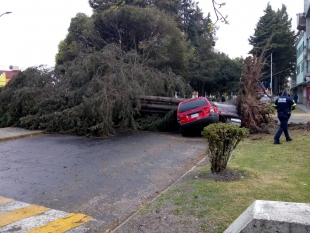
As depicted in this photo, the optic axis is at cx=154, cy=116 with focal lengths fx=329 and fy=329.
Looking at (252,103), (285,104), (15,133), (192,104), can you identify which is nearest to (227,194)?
(285,104)

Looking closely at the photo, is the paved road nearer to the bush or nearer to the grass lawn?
the grass lawn

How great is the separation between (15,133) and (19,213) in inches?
427

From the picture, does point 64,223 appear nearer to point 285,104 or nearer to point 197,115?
point 285,104

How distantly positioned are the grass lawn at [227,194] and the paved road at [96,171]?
553 millimetres

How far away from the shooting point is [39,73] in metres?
18.1

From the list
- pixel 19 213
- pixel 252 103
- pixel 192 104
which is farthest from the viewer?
pixel 192 104

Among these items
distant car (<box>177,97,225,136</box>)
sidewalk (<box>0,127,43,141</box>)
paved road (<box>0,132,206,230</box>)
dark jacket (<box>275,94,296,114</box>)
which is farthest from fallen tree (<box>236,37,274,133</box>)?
sidewalk (<box>0,127,43,141</box>)

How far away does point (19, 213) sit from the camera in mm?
5285

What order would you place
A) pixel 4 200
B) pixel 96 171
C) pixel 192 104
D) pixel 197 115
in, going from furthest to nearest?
pixel 192 104
pixel 197 115
pixel 96 171
pixel 4 200

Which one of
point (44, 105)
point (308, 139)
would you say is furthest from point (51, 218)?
point (44, 105)

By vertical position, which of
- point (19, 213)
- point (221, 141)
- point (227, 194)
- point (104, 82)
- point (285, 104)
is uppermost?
point (104, 82)

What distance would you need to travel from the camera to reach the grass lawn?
457cm

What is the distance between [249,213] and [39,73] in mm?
16727

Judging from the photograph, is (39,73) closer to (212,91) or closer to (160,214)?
(160,214)
